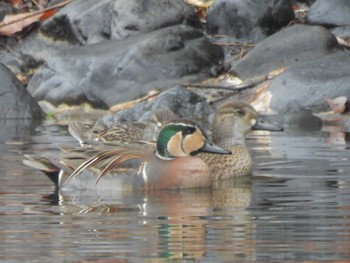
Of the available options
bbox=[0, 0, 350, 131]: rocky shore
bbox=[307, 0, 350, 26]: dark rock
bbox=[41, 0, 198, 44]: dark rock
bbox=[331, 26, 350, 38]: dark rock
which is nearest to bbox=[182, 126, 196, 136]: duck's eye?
bbox=[0, 0, 350, 131]: rocky shore

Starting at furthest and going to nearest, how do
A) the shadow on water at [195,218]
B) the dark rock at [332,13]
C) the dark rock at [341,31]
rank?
the dark rock at [332,13]
the dark rock at [341,31]
the shadow on water at [195,218]

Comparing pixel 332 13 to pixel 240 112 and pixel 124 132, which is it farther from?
pixel 240 112

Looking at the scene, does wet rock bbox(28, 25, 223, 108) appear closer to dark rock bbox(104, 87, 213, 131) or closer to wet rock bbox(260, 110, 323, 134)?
dark rock bbox(104, 87, 213, 131)

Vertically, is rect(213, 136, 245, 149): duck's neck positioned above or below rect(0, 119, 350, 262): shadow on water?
above

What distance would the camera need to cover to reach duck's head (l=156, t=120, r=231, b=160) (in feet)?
40.3

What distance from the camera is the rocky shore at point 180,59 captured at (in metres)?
19.4

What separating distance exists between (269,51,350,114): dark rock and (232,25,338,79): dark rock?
0.88 metres

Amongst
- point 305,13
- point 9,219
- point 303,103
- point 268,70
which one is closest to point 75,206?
point 9,219

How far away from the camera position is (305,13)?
76.7ft

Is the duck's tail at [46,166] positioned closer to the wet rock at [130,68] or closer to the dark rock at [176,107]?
the dark rock at [176,107]

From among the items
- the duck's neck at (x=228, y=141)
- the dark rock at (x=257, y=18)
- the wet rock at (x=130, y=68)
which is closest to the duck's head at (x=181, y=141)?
the duck's neck at (x=228, y=141)

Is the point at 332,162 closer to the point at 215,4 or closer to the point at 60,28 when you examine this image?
the point at 215,4

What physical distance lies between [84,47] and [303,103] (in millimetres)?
4593

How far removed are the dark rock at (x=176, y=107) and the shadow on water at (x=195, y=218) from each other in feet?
15.1
